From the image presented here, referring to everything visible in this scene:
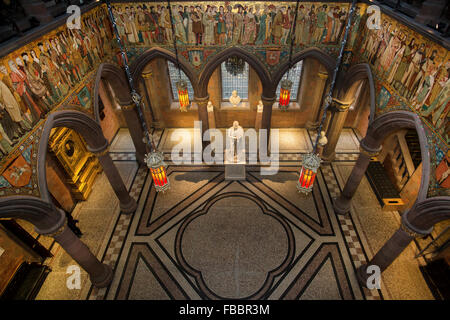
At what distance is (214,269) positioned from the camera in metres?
9.53

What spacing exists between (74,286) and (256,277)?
6.50 m

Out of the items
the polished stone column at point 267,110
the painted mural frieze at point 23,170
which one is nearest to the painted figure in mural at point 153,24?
the polished stone column at point 267,110

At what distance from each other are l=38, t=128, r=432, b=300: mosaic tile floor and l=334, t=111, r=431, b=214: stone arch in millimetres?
1041

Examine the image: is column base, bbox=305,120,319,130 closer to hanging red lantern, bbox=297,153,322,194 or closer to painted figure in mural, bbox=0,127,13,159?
hanging red lantern, bbox=297,153,322,194

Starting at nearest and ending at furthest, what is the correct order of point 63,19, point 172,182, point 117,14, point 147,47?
point 63,19, point 117,14, point 147,47, point 172,182

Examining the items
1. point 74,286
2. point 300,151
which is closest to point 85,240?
point 74,286

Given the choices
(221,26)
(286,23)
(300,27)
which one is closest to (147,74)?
(221,26)

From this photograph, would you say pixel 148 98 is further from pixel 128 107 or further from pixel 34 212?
pixel 34 212

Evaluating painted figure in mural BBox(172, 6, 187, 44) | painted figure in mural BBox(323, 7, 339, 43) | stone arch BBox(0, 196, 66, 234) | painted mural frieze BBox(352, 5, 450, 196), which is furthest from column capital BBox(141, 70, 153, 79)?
painted mural frieze BBox(352, 5, 450, 196)

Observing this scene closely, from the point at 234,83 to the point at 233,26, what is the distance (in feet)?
15.8

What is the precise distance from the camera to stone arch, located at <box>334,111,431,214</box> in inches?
255

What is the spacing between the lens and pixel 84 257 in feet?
27.0
